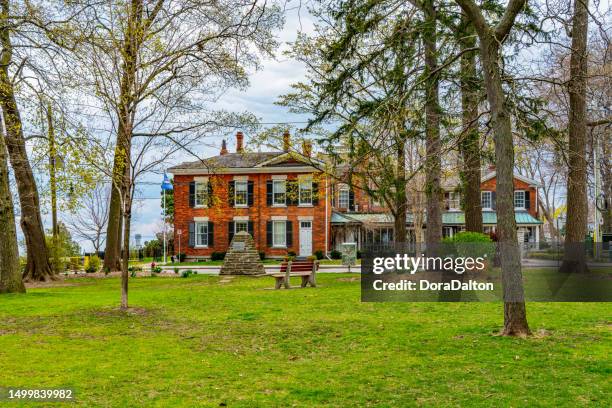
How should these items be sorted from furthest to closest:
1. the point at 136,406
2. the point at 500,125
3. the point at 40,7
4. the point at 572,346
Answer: the point at 40,7 < the point at 500,125 < the point at 572,346 < the point at 136,406

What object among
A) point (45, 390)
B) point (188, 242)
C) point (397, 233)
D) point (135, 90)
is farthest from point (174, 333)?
point (188, 242)

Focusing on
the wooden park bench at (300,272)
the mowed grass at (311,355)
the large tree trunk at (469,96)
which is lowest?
the mowed grass at (311,355)

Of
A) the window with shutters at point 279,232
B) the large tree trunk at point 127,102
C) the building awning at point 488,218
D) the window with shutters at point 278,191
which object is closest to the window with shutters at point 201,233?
the window with shutters at point 279,232

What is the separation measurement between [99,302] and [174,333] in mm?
5566

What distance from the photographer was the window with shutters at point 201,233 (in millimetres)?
42875

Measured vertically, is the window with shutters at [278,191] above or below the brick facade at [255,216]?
above

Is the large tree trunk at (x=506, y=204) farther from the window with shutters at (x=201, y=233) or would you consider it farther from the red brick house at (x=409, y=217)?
the window with shutters at (x=201, y=233)

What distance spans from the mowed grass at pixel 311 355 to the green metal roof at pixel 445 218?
99.2 feet

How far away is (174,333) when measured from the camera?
10.2m

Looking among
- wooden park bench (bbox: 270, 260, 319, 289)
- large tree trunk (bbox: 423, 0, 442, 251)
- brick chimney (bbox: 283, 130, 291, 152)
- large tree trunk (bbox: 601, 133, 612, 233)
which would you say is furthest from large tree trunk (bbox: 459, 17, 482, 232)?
large tree trunk (bbox: 601, 133, 612, 233)

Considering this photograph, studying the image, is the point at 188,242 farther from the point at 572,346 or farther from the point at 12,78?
the point at 572,346

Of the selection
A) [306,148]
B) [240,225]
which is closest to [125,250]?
[306,148]

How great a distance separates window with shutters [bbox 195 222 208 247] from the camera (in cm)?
4288

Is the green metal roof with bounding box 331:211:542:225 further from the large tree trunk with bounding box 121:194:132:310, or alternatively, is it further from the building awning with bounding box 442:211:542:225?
the large tree trunk with bounding box 121:194:132:310
